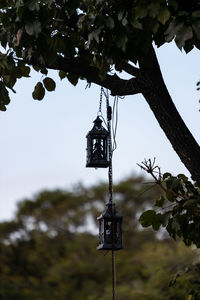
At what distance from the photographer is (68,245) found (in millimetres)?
14805

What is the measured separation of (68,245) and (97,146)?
11.3m

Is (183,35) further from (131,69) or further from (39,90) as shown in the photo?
(39,90)

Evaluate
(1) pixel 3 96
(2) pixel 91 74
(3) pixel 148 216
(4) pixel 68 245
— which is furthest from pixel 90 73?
(4) pixel 68 245

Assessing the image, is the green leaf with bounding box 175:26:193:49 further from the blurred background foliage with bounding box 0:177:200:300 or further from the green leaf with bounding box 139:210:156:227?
the blurred background foliage with bounding box 0:177:200:300

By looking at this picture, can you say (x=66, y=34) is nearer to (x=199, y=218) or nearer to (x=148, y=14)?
(x=148, y=14)

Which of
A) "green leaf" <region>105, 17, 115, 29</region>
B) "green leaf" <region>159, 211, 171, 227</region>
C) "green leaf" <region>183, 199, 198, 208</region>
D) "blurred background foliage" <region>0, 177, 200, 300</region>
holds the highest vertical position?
Result: "blurred background foliage" <region>0, 177, 200, 300</region>

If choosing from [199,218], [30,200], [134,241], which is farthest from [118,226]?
[30,200]

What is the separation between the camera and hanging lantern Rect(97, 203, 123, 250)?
11.7ft

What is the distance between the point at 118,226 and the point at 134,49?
1274mm

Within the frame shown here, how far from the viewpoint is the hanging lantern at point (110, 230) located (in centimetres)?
358

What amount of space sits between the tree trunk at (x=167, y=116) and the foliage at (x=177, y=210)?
0.28ft

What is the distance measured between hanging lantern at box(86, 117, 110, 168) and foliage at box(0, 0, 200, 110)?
653 millimetres

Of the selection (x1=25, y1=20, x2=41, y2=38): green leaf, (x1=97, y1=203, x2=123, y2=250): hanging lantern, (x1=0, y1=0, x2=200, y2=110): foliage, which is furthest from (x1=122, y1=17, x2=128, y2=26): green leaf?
(x1=97, y1=203, x2=123, y2=250): hanging lantern

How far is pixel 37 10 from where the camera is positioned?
2646 millimetres
